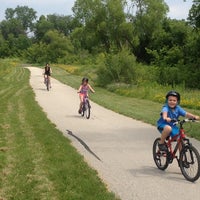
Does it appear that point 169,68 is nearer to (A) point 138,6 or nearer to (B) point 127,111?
(B) point 127,111

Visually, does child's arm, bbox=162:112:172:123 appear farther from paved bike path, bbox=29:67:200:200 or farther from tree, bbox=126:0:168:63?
tree, bbox=126:0:168:63

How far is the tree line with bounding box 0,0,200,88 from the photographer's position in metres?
33.8

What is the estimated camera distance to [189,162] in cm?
739

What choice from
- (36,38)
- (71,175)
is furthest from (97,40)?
(36,38)

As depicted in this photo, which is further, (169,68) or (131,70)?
(169,68)

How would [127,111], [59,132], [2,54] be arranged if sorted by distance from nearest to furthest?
[59,132], [127,111], [2,54]

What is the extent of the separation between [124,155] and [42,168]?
213 centimetres

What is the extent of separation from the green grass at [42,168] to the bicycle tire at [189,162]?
149 cm

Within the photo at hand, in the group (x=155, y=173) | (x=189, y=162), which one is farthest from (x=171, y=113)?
(x=155, y=173)

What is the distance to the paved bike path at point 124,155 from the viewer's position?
6.85 m

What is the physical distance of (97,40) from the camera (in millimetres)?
Answer: 67062

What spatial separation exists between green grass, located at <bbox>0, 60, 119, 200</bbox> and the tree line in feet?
63.1

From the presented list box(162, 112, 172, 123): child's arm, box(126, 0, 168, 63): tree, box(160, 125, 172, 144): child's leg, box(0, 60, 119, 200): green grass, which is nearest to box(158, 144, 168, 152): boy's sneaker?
box(160, 125, 172, 144): child's leg

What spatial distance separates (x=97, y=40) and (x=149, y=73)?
3162cm
